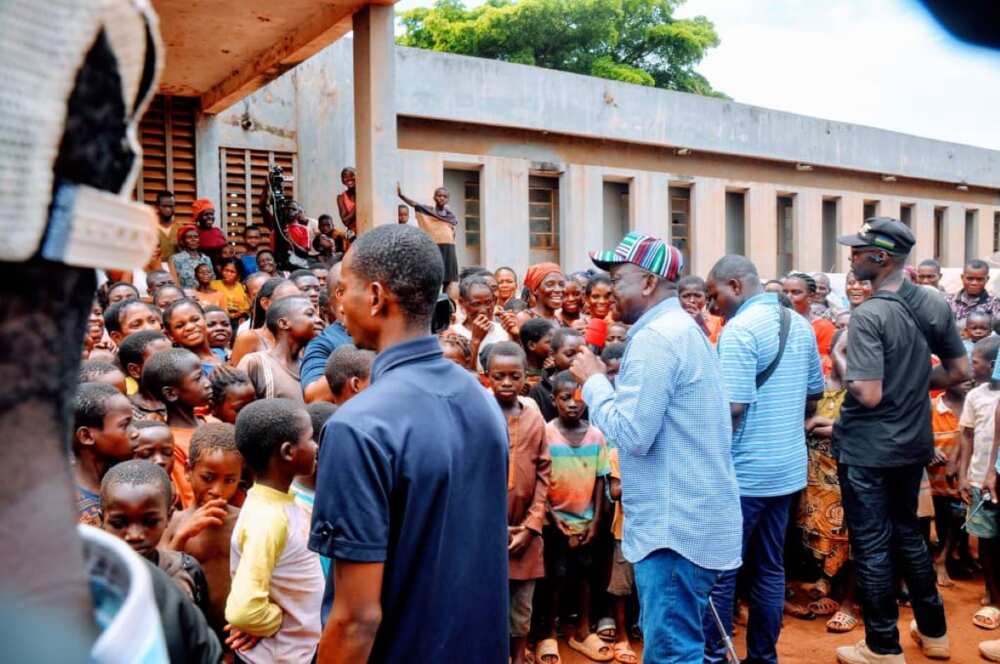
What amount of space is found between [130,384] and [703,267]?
1393cm

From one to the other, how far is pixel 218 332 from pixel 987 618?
487 centimetres

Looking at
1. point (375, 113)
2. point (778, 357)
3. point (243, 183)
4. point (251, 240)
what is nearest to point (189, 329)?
point (778, 357)

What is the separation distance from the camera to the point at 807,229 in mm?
18812

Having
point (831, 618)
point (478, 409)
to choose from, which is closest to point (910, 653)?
point (831, 618)

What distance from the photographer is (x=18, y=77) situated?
0.55m

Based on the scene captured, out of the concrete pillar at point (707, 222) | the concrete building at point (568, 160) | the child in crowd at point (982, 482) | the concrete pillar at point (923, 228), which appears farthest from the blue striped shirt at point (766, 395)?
the concrete pillar at point (923, 228)

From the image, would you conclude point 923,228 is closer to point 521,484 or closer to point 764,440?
point 764,440

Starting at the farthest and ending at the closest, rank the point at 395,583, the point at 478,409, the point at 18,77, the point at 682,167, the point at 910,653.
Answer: the point at 682,167, the point at 910,653, the point at 478,409, the point at 395,583, the point at 18,77

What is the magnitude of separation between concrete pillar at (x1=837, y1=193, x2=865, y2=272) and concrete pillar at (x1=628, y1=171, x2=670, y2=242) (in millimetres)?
5519

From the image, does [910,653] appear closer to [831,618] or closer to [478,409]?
[831,618]

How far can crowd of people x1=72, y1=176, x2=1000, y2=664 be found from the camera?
1.88 metres

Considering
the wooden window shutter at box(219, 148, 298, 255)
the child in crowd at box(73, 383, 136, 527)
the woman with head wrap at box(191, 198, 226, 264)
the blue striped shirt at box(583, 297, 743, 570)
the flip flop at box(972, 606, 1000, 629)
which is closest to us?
the child in crowd at box(73, 383, 136, 527)

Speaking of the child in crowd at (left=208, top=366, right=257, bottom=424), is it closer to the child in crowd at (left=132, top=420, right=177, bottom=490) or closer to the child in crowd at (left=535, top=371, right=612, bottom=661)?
the child in crowd at (left=132, top=420, right=177, bottom=490)

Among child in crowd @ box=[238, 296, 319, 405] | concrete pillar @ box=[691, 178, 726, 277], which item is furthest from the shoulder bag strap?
concrete pillar @ box=[691, 178, 726, 277]
